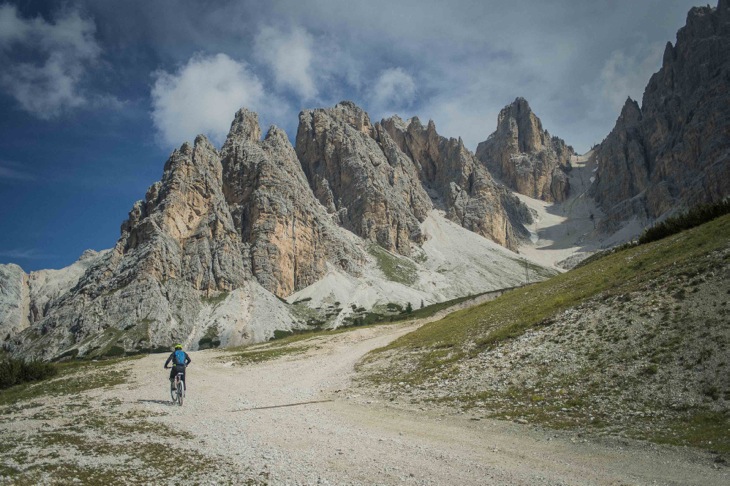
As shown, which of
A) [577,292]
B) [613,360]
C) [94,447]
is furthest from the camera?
[577,292]

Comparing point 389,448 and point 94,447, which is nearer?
point 94,447

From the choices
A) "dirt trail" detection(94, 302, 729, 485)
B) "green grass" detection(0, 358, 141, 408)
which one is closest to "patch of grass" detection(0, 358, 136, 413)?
"green grass" detection(0, 358, 141, 408)

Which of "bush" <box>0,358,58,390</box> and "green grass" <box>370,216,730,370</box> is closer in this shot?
"green grass" <box>370,216,730,370</box>

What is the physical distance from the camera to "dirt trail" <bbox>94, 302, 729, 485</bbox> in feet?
40.8

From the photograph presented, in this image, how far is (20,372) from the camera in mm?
38219

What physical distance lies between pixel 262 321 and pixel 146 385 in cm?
12919

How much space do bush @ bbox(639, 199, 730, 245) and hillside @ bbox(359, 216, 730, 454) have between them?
8.54 m

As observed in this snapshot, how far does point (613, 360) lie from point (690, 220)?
35091mm

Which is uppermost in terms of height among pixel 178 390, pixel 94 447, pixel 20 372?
pixel 20 372

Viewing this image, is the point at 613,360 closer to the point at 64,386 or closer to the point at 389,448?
the point at 389,448

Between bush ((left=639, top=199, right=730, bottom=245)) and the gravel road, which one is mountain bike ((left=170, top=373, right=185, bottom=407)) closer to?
the gravel road

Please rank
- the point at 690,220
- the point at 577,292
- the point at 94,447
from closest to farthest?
the point at 94,447
the point at 577,292
the point at 690,220

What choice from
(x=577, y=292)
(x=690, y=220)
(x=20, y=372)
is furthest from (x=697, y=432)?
(x=20, y=372)

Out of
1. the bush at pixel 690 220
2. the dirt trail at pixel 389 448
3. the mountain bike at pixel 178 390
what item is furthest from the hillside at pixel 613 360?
the mountain bike at pixel 178 390
